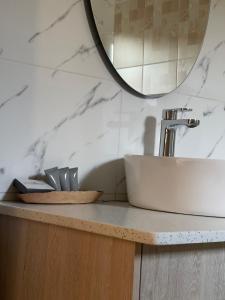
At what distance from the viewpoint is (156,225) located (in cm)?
95

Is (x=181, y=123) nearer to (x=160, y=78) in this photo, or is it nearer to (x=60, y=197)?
(x=160, y=78)

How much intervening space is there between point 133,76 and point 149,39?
0.15 meters

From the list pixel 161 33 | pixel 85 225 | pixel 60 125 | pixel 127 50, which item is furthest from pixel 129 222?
pixel 161 33

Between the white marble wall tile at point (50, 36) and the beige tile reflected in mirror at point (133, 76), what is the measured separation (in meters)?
0.06

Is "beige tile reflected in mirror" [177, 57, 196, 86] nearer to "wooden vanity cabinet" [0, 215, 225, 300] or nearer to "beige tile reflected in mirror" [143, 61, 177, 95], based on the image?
"beige tile reflected in mirror" [143, 61, 177, 95]

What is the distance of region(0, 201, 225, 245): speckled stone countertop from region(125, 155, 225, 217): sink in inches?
1.4

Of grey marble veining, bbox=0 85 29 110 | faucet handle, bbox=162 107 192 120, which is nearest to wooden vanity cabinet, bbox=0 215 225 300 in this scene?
grey marble veining, bbox=0 85 29 110

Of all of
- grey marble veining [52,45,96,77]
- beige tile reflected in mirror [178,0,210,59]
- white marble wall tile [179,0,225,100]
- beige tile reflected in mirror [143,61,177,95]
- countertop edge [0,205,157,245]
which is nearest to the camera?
countertop edge [0,205,157,245]

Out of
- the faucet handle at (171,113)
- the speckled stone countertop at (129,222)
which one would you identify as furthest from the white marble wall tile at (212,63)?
the speckled stone countertop at (129,222)

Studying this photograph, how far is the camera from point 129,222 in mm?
965

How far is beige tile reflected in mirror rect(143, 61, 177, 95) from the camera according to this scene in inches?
60.6

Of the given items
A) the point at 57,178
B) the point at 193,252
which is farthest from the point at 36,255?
the point at 193,252

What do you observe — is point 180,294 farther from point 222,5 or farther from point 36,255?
point 222,5

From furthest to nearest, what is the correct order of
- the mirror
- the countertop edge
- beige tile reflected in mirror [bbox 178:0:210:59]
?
beige tile reflected in mirror [bbox 178:0:210:59] < the mirror < the countertop edge
